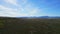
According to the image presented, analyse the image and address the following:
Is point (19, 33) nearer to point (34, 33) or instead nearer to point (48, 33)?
point (34, 33)

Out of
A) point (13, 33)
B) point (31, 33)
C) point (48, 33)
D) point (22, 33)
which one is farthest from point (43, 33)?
point (13, 33)

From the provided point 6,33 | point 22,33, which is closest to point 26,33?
point 22,33

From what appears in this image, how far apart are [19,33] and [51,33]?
12.6 feet

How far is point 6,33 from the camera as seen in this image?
1327cm

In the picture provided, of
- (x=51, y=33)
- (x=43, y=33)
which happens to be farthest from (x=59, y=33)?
(x=43, y=33)

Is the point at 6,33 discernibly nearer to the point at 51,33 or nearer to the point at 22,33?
the point at 22,33

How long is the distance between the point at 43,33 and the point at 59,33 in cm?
189

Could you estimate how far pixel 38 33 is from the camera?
13.6 meters

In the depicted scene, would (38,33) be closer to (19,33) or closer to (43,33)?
(43,33)

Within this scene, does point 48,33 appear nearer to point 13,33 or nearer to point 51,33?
point 51,33

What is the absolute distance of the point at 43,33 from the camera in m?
13.7

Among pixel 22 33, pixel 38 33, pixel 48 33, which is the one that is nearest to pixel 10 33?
pixel 22 33

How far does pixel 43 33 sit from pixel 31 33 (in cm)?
145

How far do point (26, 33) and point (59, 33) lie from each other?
12.9 ft
